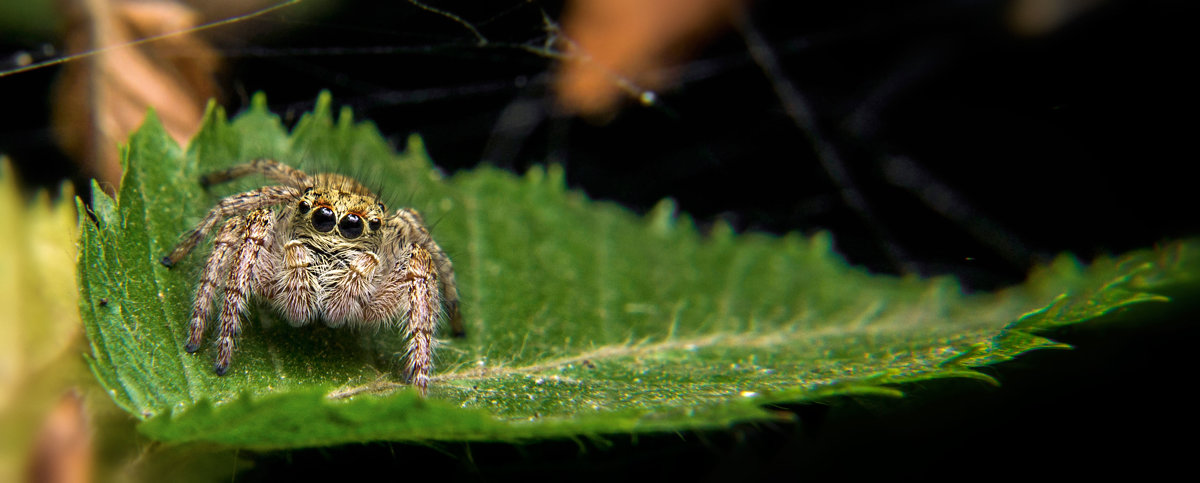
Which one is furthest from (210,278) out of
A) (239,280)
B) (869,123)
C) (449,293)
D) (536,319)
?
(869,123)

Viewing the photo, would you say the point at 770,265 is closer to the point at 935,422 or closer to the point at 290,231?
the point at 935,422

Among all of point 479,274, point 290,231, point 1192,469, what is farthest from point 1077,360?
point 290,231

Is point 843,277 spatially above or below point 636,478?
above

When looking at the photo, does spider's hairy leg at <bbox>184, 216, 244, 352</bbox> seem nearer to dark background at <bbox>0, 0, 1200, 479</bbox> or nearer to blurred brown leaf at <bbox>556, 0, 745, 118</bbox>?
dark background at <bbox>0, 0, 1200, 479</bbox>

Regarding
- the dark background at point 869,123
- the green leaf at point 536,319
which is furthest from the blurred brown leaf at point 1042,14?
the green leaf at point 536,319

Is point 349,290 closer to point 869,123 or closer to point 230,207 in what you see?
point 230,207

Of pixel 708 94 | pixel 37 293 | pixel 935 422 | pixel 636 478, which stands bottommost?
pixel 636 478
